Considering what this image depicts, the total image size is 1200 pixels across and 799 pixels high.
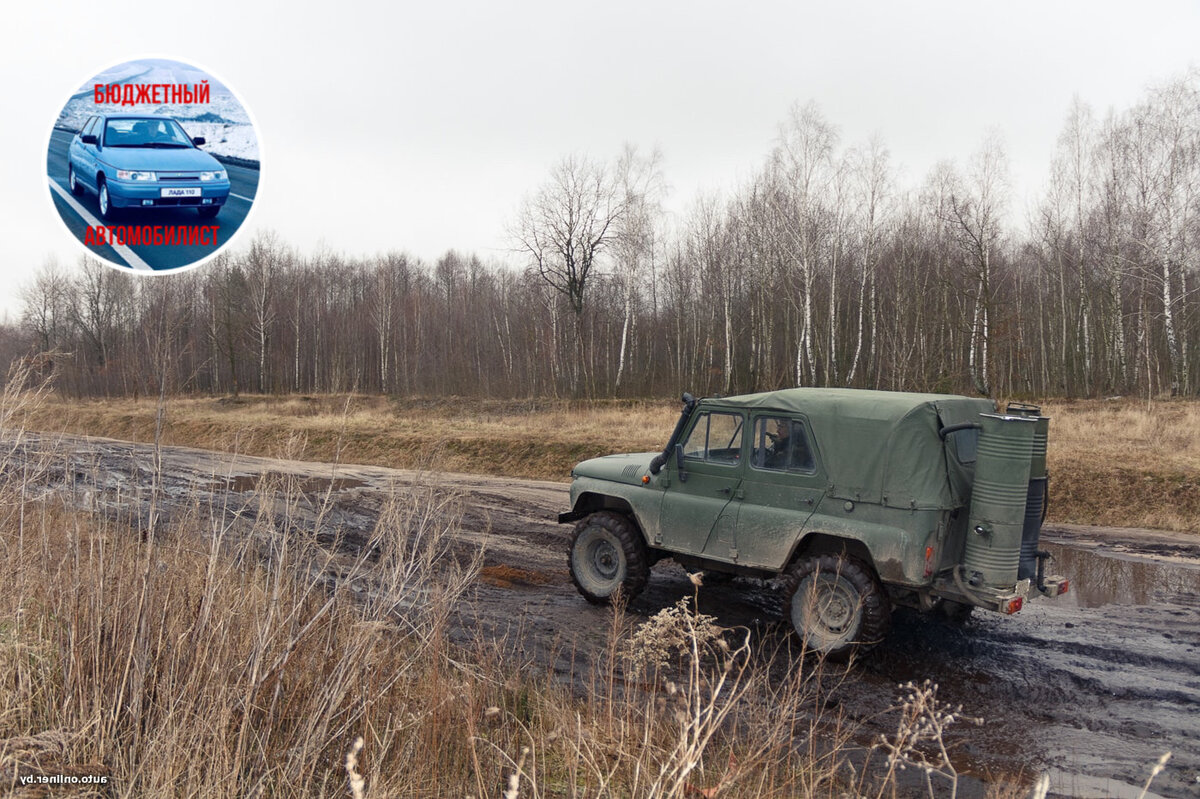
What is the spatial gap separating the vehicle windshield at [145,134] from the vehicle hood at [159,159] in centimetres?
7

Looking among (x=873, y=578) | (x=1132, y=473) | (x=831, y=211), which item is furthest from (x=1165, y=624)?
(x=831, y=211)

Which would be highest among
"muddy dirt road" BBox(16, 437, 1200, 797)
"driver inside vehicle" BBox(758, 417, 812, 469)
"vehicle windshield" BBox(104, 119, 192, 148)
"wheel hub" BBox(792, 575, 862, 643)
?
"vehicle windshield" BBox(104, 119, 192, 148)

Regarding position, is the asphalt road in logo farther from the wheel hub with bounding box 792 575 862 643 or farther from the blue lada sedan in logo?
the wheel hub with bounding box 792 575 862 643

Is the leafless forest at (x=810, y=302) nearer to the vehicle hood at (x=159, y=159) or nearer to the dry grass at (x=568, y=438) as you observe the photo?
the dry grass at (x=568, y=438)

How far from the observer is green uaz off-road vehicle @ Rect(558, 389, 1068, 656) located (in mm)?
5797

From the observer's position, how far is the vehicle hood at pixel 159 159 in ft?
21.8

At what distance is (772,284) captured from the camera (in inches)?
1431

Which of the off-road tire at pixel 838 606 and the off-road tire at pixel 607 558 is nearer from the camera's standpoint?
the off-road tire at pixel 838 606

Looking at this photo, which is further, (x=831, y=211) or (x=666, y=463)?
(x=831, y=211)

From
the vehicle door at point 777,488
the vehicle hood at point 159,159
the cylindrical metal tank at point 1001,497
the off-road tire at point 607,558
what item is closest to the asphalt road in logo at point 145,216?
the vehicle hood at point 159,159

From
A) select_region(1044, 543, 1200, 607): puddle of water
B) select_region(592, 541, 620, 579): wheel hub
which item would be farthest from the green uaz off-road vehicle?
select_region(1044, 543, 1200, 607): puddle of water

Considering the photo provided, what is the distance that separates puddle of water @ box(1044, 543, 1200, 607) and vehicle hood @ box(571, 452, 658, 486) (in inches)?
187

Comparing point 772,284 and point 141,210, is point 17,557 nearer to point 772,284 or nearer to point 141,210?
point 141,210

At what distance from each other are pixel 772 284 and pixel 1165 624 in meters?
→ 30.3
